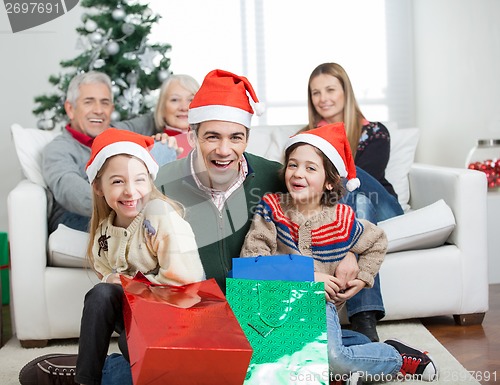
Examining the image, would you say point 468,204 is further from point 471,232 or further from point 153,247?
point 153,247

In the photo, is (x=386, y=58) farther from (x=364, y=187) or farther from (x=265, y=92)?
(x=364, y=187)

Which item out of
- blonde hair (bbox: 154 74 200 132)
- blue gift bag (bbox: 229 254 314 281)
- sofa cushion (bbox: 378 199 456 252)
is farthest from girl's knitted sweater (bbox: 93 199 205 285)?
blonde hair (bbox: 154 74 200 132)

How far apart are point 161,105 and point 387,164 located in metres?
1.07

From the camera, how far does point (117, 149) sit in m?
2.19

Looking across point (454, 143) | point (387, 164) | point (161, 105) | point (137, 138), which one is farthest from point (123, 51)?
point (454, 143)

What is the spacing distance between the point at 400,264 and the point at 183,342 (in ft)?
4.56

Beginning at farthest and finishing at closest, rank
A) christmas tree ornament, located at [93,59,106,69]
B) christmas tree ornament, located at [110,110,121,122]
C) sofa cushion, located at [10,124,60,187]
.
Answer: christmas tree ornament, located at [93,59,106,69] → christmas tree ornament, located at [110,110,121,122] → sofa cushion, located at [10,124,60,187]

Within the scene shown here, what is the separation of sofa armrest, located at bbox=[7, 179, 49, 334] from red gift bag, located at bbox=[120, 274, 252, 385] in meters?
1.08

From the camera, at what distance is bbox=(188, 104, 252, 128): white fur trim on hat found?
231 cm

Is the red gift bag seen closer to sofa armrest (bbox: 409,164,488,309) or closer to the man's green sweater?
the man's green sweater

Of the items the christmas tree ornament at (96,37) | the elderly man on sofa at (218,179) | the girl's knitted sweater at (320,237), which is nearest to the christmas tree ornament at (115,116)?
the christmas tree ornament at (96,37)

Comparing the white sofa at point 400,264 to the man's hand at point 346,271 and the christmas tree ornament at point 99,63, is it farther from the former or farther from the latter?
the christmas tree ornament at point 99,63

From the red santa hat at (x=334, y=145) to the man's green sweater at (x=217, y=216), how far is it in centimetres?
20

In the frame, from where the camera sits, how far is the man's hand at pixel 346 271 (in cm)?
228
